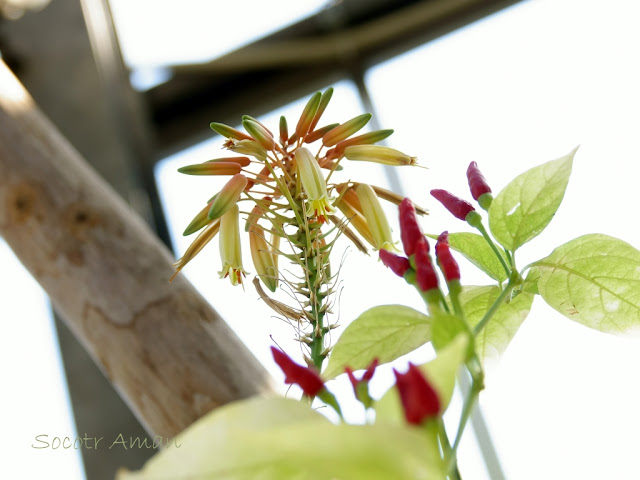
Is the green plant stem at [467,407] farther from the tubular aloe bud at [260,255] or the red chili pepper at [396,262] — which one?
the tubular aloe bud at [260,255]

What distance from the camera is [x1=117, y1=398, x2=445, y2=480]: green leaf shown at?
0.16 metres

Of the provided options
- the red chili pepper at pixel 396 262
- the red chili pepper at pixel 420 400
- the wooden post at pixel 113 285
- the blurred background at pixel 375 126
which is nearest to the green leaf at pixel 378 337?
the red chili pepper at pixel 396 262

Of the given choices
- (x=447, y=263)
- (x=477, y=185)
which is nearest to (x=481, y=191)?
(x=477, y=185)

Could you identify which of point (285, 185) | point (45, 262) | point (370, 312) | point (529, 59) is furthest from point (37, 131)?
point (529, 59)

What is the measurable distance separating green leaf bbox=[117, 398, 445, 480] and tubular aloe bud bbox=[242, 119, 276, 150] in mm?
250

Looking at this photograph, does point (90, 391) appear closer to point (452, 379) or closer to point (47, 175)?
point (47, 175)

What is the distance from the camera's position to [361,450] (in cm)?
16

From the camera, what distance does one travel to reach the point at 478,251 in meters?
0.38

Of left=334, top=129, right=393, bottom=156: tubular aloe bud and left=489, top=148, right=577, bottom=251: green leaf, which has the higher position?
left=334, top=129, right=393, bottom=156: tubular aloe bud

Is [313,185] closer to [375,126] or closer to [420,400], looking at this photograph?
[420,400]

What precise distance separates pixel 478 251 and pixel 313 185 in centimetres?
12

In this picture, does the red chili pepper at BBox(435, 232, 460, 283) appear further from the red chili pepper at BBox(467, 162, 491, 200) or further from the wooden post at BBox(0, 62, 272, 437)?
the wooden post at BBox(0, 62, 272, 437)

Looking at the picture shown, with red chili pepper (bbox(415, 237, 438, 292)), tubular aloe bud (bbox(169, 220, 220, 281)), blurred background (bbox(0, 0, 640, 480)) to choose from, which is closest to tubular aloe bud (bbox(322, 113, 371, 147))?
tubular aloe bud (bbox(169, 220, 220, 281))

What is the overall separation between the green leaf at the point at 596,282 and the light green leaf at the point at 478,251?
0.09 feet
